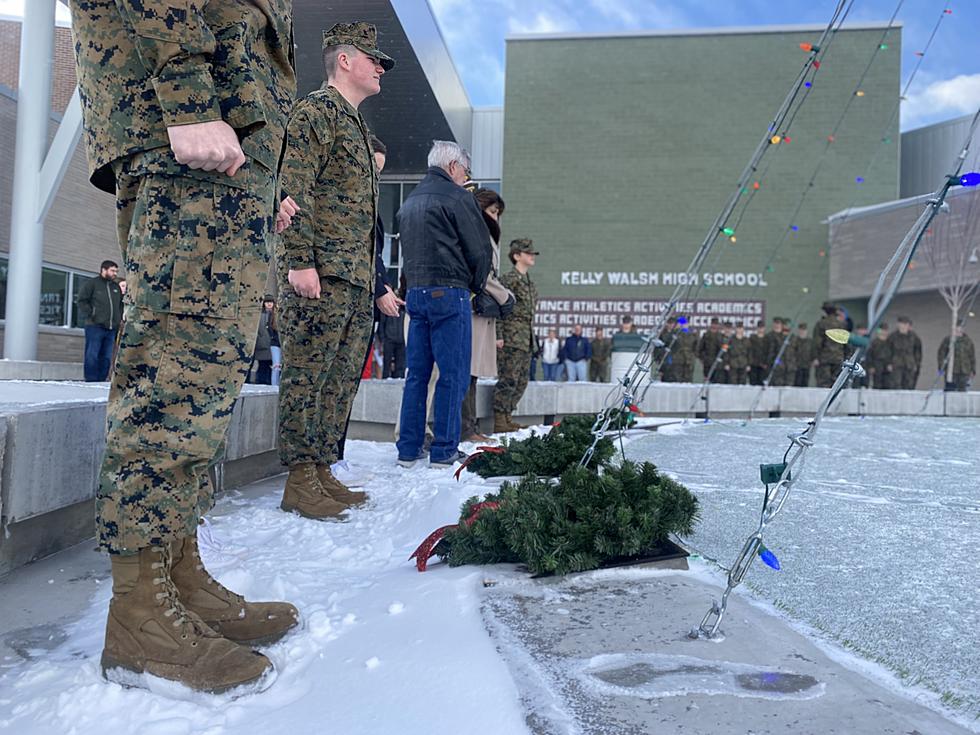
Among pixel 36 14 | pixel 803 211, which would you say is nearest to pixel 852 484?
pixel 36 14

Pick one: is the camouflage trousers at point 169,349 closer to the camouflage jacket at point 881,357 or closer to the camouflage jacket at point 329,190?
the camouflage jacket at point 329,190

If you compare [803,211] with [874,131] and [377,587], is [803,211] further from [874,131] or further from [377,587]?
[377,587]

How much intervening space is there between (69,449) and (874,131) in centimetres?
2144

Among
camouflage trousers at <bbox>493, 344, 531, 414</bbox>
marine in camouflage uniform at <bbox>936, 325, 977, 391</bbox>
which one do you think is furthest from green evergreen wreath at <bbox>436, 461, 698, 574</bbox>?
marine in camouflage uniform at <bbox>936, 325, 977, 391</bbox>

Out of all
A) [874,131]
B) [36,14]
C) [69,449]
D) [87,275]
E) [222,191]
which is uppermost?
[874,131]

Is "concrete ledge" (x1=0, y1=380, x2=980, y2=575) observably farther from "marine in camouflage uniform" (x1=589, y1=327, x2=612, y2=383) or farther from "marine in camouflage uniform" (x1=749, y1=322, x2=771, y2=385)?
"marine in camouflage uniform" (x1=749, y1=322, x2=771, y2=385)

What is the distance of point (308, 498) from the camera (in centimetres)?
285

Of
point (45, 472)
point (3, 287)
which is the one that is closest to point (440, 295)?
point (45, 472)

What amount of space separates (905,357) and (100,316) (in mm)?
14888

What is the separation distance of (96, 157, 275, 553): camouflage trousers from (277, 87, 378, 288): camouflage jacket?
131 centimetres

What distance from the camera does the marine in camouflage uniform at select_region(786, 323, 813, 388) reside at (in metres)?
16.6

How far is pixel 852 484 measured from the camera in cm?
370

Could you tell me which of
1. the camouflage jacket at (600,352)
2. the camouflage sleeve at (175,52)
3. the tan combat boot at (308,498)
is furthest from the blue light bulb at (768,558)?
the camouflage jacket at (600,352)

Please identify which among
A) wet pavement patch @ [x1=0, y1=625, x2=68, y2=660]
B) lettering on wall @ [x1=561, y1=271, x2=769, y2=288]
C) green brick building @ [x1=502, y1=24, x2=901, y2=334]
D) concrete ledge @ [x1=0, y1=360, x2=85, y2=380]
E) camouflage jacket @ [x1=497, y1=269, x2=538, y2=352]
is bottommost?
wet pavement patch @ [x1=0, y1=625, x2=68, y2=660]
